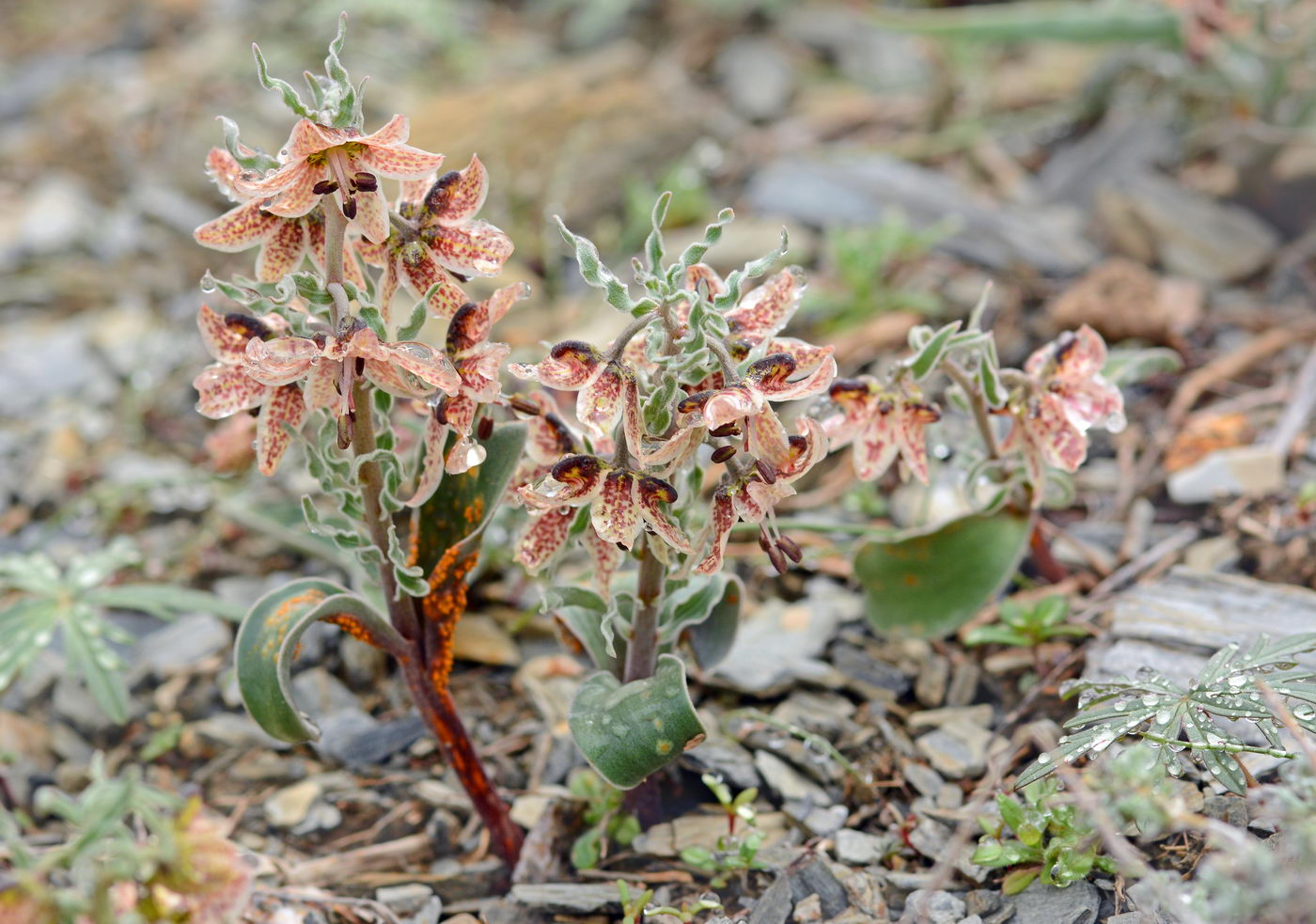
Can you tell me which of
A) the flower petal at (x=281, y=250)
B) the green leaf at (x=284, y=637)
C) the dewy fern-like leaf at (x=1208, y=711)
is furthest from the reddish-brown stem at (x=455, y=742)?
the dewy fern-like leaf at (x=1208, y=711)

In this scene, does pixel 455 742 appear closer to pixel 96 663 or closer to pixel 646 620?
pixel 646 620

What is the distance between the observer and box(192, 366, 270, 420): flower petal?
172cm

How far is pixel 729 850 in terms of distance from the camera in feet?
6.51

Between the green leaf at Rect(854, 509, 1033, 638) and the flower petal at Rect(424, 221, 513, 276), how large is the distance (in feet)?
3.43

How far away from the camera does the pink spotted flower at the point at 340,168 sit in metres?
1.54

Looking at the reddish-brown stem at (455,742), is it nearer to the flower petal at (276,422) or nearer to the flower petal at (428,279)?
the flower petal at (276,422)

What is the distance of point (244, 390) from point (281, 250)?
22 cm

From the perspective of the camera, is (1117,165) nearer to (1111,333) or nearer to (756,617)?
(1111,333)

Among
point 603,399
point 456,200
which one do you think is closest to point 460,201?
point 456,200

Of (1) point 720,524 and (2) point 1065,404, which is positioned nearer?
(1) point 720,524

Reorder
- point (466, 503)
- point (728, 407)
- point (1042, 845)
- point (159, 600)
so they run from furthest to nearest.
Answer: point (159, 600) < point (466, 503) < point (1042, 845) < point (728, 407)

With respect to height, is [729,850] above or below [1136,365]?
below

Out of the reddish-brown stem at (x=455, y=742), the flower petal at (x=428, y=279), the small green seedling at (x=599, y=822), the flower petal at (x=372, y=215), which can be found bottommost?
the small green seedling at (x=599, y=822)

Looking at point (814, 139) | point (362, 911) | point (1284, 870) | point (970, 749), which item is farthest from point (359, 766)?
point (814, 139)
